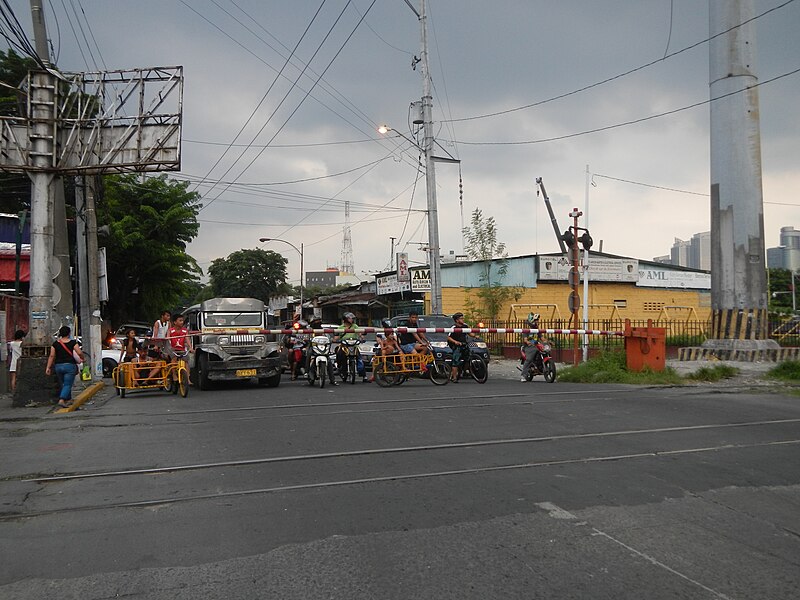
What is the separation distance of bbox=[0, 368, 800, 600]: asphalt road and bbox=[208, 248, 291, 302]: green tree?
62184 mm

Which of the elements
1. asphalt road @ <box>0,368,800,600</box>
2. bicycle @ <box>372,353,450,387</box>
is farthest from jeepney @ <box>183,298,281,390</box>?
asphalt road @ <box>0,368,800,600</box>

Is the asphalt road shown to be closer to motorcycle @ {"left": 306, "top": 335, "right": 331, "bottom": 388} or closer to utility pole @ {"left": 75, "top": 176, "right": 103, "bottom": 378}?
motorcycle @ {"left": 306, "top": 335, "right": 331, "bottom": 388}

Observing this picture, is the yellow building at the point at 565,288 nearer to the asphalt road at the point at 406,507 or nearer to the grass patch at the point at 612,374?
the grass patch at the point at 612,374

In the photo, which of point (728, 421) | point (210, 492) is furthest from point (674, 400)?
point (210, 492)

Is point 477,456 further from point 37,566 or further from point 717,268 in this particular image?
point 717,268

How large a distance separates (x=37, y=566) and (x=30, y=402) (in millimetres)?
9313

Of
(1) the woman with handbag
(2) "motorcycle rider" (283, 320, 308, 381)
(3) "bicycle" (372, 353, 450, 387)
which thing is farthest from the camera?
(2) "motorcycle rider" (283, 320, 308, 381)

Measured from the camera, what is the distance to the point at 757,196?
2114cm

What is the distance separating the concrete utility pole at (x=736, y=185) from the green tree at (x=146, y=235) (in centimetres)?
2358

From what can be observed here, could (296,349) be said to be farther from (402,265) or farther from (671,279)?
(671,279)

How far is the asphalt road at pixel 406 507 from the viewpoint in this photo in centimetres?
413

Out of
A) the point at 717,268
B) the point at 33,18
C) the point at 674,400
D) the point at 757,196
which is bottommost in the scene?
the point at 674,400

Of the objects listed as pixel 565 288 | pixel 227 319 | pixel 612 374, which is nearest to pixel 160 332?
pixel 227 319

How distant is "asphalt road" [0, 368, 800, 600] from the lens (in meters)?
4.13
